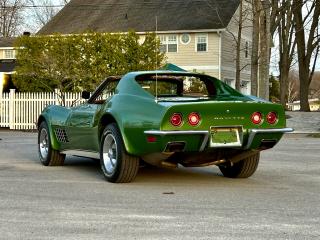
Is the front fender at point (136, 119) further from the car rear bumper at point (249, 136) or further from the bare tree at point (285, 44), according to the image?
the bare tree at point (285, 44)

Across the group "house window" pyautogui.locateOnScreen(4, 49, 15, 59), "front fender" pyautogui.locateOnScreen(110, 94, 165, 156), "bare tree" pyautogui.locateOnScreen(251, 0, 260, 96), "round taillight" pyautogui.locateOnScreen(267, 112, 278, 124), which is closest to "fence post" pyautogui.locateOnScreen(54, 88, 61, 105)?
"bare tree" pyautogui.locateOnScreen(251, 0, 260, 96)

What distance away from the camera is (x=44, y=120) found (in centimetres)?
1045

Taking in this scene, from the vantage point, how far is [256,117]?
789 cm

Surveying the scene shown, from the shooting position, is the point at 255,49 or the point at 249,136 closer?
the point at 249,136

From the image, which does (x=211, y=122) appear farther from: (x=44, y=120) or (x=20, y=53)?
(x=20, y=53)

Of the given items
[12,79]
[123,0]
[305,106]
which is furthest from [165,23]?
[12,79]

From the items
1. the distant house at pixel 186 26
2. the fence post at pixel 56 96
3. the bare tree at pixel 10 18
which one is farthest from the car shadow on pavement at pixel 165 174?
the bare tree at pixel 10 18

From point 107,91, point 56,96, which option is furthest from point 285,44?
point 107,91

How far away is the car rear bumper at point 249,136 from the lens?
743cm

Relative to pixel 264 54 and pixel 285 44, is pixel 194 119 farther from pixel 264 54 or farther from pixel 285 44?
pixel 285 44

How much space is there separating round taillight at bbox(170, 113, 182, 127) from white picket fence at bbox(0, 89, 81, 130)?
15.8 m

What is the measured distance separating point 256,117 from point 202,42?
29.3m

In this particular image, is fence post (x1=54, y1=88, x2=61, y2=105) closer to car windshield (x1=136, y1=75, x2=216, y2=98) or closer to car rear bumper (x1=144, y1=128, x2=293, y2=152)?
car windshield (x1=136, y1=75, x2=216, y2=98)

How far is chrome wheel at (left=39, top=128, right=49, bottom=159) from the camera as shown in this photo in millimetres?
10391
